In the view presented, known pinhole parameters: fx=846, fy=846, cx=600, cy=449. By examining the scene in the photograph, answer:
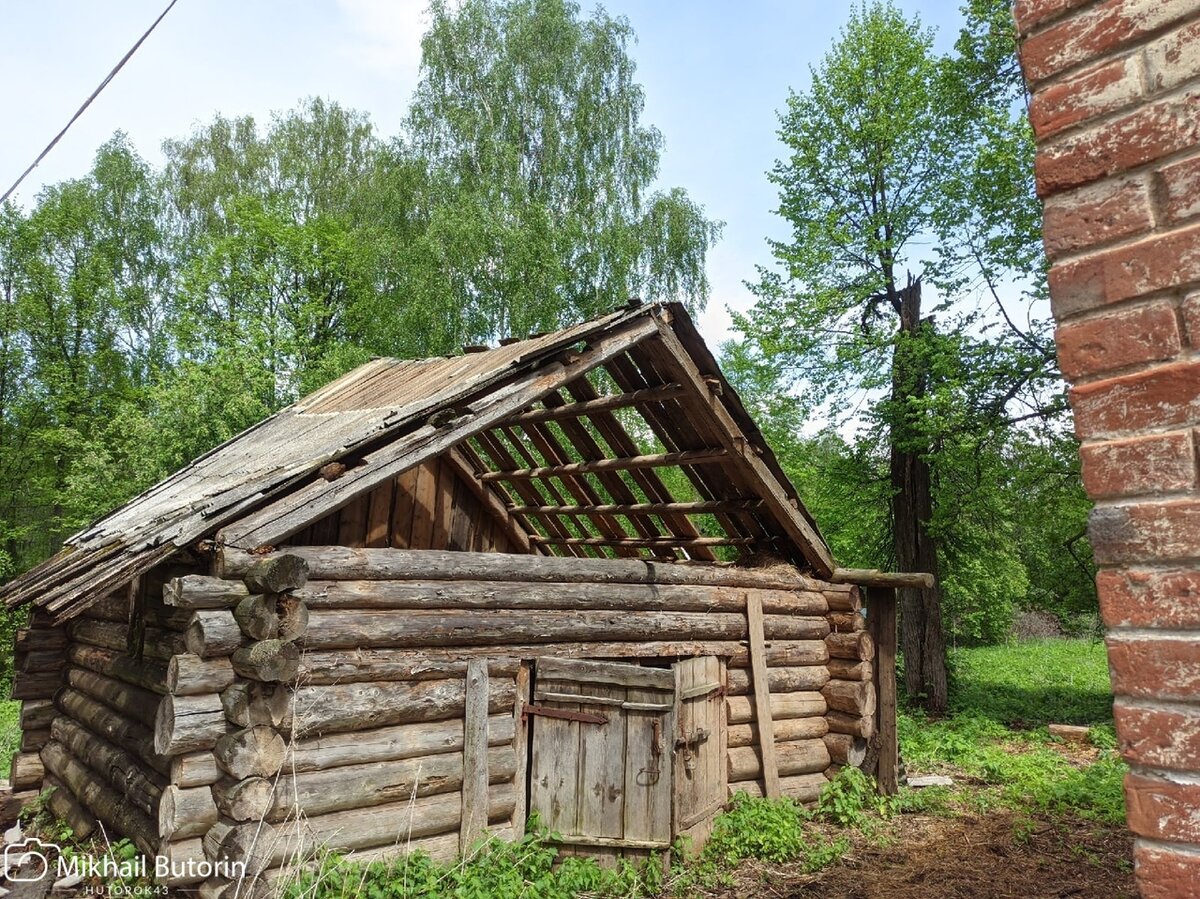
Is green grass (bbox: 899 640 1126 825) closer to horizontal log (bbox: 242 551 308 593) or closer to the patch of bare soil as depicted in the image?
the patch of bare soil

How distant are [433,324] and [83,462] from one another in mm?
9788

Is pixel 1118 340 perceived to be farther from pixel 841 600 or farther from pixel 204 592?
pixel 841 600

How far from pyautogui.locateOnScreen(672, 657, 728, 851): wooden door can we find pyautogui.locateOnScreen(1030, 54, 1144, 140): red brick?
7.23m

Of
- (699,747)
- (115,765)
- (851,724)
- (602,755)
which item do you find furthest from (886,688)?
(115,765)

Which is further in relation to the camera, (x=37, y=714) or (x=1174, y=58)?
(x=37, y=714)

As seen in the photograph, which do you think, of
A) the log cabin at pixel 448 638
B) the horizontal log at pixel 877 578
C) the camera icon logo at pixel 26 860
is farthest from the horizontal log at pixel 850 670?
the camera icon logo at pixel 26 860

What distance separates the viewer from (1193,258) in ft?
4.45

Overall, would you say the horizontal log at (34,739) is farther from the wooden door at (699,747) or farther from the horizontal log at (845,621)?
the horizontal log at (845,621)

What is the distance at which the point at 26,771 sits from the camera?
9.30 meters

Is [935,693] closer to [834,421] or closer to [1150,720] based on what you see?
[834,421]

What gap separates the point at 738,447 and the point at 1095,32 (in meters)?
7.08

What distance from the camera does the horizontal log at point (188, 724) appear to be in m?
5.74

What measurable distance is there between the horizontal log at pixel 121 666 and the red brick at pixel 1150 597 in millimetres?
6775

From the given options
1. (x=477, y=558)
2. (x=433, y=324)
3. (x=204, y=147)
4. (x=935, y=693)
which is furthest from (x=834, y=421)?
(x=204, y=147)
